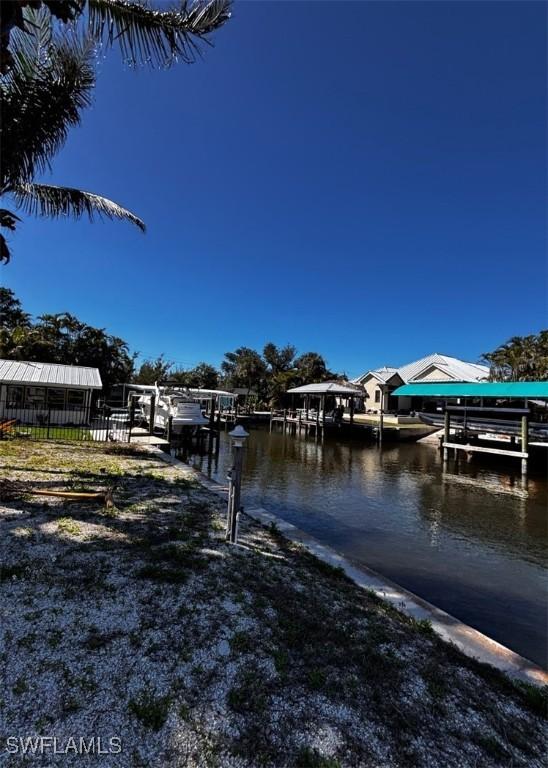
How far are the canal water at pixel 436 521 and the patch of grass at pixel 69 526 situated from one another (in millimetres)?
4760

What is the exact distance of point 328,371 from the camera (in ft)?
154

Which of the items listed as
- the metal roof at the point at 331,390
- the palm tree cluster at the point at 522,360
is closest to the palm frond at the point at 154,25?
the metal roof at the point at 331,390

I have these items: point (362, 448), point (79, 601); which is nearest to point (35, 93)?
point (79, 601)

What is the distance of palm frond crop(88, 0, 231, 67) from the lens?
477 cm

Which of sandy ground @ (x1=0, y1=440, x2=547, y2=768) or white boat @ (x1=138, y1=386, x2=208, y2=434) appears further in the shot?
white boat @ (x1=138, y1=386, x2=208, y2=434)

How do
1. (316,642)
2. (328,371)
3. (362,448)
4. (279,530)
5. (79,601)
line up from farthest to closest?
(328,371)
(362,448)
(279,530)
(79,601)
(316,642)

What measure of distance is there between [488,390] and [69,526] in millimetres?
20475

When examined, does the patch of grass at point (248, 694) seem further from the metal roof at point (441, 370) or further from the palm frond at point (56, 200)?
the metal roof at point (441, 370)

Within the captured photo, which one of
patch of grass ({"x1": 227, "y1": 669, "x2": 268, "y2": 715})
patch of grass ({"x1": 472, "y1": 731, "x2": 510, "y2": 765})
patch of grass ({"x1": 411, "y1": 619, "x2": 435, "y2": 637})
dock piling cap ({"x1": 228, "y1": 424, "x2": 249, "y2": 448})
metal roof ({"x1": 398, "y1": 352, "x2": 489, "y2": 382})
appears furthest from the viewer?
metal roof ({"x1": 398, "y1": 352, "x2": 489, "y2": 382})

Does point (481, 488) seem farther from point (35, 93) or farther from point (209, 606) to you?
point (35, 93)

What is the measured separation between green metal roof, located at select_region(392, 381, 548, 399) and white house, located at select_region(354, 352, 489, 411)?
34.0ft

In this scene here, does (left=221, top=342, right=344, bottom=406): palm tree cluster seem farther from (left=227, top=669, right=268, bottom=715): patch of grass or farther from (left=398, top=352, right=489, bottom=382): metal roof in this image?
(left=227, top=669, right=268, bottom=715): patch of grass

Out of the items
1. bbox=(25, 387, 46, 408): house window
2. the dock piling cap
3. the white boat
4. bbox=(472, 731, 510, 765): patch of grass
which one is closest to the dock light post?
the dock piling cap

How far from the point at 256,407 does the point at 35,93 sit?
4175 centimetres
